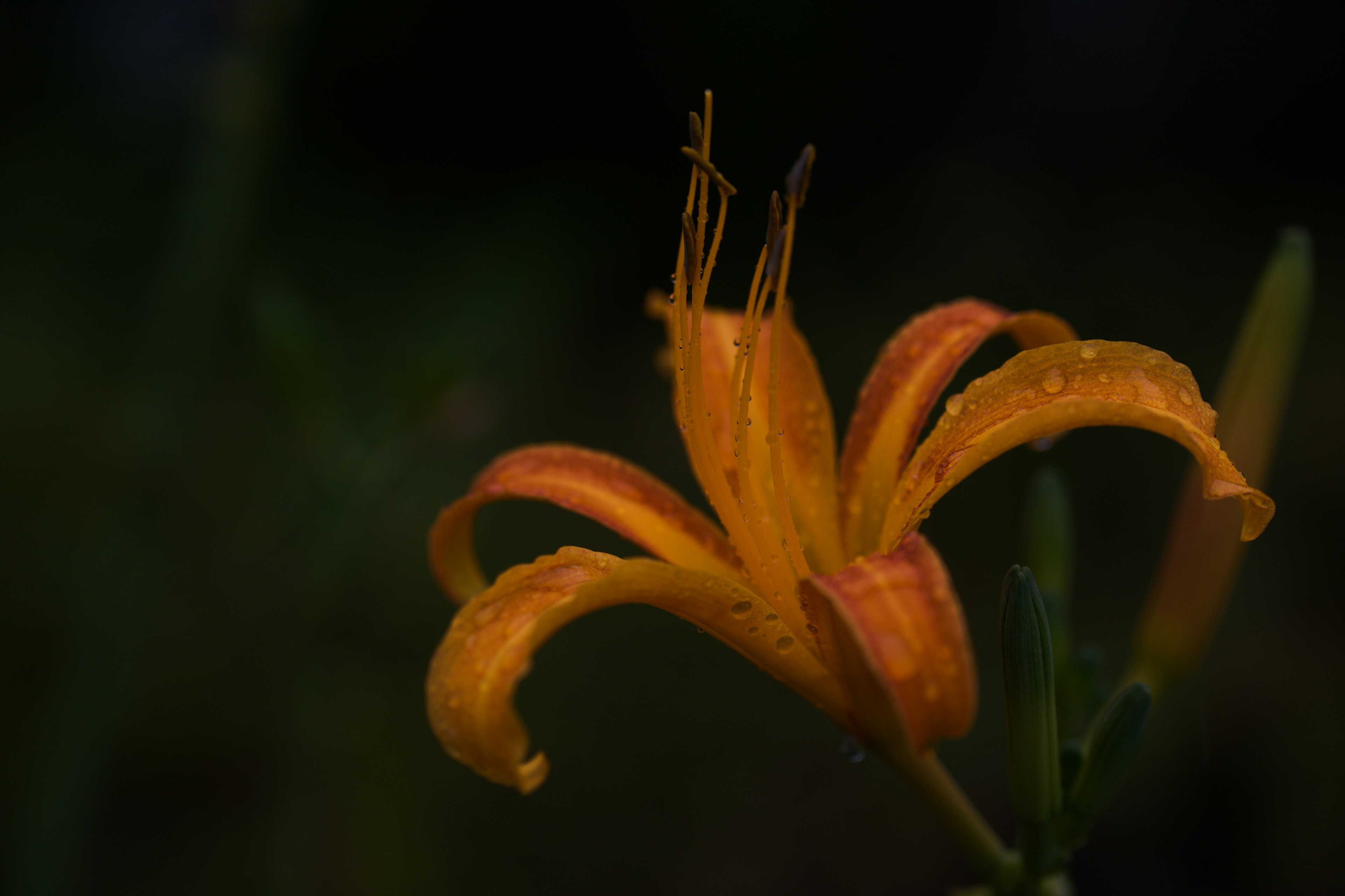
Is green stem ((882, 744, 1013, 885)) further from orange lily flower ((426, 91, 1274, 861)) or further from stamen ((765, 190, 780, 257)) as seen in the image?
stamen ((765, 190, 780, 257))

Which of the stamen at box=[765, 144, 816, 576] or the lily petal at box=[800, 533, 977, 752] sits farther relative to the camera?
the stamen at box=[765, 144, 816, 576]

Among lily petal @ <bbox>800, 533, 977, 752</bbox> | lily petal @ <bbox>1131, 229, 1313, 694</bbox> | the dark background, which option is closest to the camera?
lily petal @ <bbox>800, 533, 977, 752</bbox>

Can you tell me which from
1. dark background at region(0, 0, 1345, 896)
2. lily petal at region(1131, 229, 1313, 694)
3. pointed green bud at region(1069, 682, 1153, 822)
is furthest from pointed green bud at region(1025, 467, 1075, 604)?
dark background at region(0, 0, 1345, 896)

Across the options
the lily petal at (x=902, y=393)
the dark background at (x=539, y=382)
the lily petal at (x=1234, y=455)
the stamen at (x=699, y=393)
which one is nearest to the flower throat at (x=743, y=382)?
the stamen at (x=699, y=393)

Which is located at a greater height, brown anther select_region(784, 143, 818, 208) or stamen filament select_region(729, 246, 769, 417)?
brown anther select_region(784, 143, 818, 208)

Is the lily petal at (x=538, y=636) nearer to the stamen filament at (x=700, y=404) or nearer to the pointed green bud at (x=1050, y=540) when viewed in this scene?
the stamen filament at (x=700, y=404)
